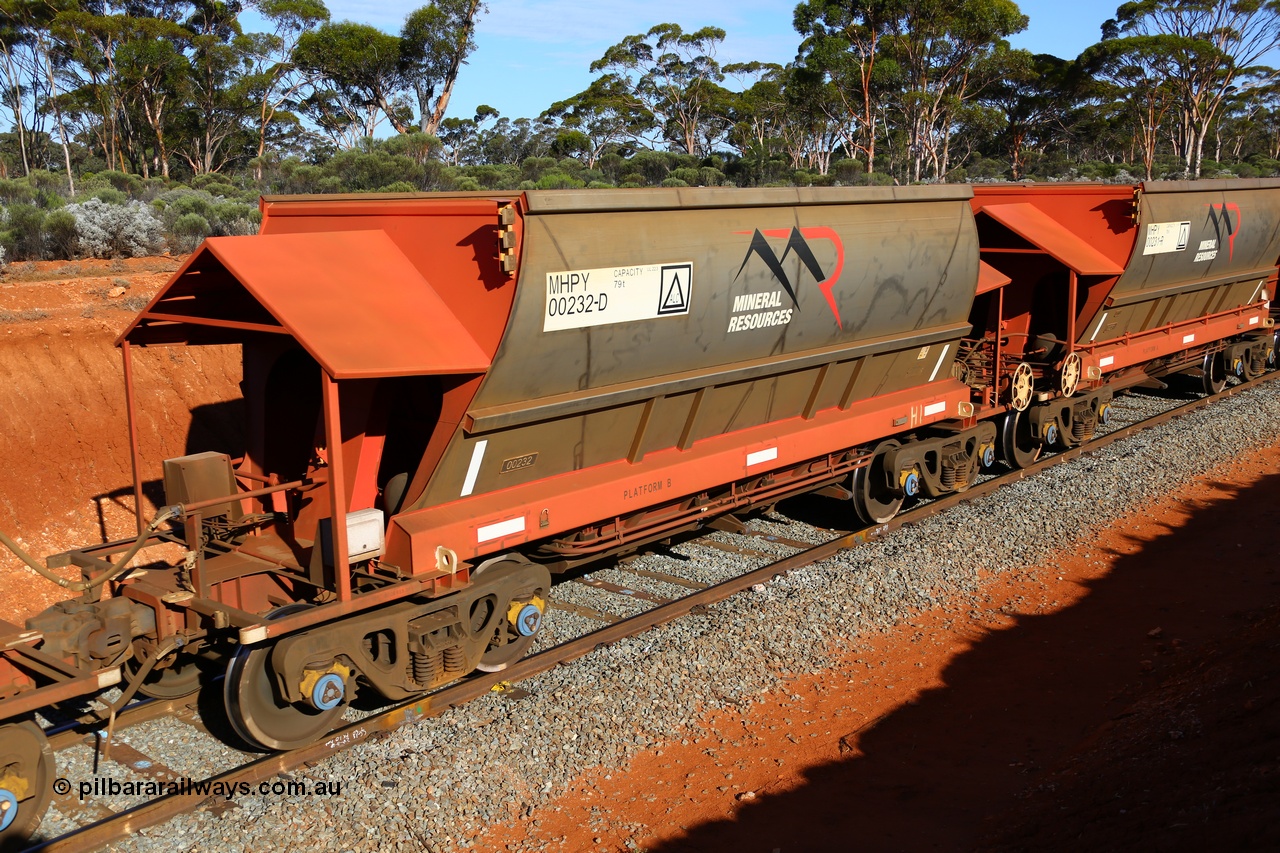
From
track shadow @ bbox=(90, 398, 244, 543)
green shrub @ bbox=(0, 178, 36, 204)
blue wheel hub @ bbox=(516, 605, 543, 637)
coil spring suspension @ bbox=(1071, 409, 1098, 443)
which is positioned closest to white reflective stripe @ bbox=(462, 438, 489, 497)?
blue wheel hub @ bbox=(516, 605, 543, 637)

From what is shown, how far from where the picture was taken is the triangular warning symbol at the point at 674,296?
7250 millimetres

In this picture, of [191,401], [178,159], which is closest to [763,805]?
[191,401]

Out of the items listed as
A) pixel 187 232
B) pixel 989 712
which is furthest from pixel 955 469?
pixel 187 232

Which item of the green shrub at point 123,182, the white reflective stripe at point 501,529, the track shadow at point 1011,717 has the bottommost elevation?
the track shadow at point 1011,717

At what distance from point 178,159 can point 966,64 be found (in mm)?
32104

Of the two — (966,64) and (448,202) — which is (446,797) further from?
(966,64)

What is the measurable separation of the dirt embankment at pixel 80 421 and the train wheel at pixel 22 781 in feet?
13.6

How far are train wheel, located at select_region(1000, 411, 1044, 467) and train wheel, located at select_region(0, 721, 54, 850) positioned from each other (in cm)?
1024

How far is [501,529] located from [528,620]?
73cm

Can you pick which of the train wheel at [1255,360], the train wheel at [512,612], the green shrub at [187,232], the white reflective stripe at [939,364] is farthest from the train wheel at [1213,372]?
the green shrub at [187,232]

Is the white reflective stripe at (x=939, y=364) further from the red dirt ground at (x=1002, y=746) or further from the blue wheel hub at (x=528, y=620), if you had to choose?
the blue wheel hub at (x=528, y=620)

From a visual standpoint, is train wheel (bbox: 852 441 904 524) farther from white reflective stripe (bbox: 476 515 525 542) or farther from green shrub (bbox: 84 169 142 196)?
green shrub (bbox: 84 169 142 196)

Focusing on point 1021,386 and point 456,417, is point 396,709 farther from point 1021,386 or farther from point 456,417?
point 1021,386

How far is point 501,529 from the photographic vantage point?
6.86 metres
